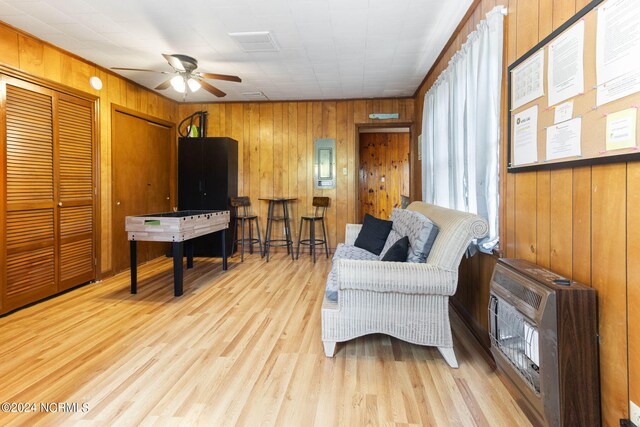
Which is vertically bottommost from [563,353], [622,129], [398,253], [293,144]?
[563,353]

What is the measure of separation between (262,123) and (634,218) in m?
5.25

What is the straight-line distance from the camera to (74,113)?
3623mm

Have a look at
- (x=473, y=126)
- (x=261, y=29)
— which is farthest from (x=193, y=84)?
(x=473, y=126)

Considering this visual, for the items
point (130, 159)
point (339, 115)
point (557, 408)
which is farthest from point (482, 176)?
point (130, 159)

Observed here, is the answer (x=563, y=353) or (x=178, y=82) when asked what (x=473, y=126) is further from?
(x=178, y=82)

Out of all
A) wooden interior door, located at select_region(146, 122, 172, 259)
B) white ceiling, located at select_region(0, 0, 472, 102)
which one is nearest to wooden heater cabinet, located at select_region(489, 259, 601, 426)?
white ceiling, located at select_region(0, 0, 472, 102)

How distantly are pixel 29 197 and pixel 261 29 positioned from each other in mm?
2680

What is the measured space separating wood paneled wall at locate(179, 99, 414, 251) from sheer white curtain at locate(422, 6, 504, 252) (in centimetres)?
207

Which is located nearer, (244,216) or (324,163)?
(244,216)

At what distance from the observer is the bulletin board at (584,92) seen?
45.0 inches

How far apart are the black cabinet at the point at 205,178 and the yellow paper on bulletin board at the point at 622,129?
4739mm

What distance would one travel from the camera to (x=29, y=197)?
313 centimetres

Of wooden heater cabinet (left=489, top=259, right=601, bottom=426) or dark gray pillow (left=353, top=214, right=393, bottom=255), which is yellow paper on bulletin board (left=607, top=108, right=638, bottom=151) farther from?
dark gray pillow (left=353, top=214, right=393, bottom=255)

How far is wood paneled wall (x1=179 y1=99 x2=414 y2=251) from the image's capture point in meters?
5.58
